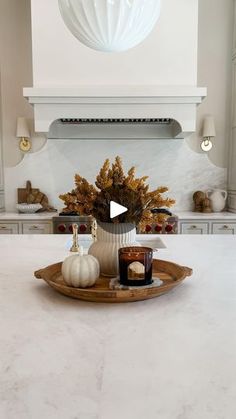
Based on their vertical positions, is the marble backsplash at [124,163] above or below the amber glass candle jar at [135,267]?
above

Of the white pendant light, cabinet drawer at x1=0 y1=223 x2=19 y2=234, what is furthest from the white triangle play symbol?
cabinet drawer at x1=0 y1=223 x2=19 y2=234

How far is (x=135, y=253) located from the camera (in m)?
0.93

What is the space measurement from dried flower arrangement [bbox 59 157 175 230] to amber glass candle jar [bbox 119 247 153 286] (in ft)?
0.49

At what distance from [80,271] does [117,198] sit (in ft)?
0.84

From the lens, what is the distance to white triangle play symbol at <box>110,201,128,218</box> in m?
1.05

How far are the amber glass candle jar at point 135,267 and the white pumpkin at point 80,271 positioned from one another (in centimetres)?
8

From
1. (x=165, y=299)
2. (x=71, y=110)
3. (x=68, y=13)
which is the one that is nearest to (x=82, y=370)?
(x=165, y=299)

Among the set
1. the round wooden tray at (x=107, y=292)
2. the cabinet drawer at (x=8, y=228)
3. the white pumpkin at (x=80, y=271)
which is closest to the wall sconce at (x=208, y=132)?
the cabinet drawer at (x=8, y=228)

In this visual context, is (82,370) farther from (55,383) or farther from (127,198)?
(127,198)

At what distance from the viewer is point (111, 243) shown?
Result: 42.2 inches

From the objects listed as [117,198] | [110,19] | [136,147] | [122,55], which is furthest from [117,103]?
[117,198]

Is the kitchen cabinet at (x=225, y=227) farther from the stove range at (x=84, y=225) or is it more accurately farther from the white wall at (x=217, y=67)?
the white wall at (x=217, y=67)

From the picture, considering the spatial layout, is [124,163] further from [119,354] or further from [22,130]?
[119,354]

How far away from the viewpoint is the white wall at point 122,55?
113 inches
